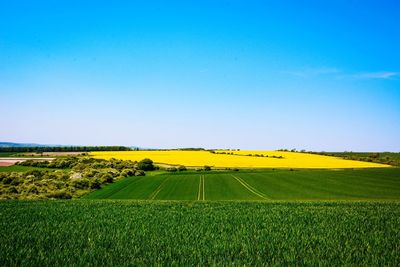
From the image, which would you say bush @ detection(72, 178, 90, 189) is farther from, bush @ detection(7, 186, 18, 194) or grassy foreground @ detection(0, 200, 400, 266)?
grassy foreground @ detection(0, 200, 400, 266)

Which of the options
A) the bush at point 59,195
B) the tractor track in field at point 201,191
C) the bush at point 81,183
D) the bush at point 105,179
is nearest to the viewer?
the bush at point 59,195

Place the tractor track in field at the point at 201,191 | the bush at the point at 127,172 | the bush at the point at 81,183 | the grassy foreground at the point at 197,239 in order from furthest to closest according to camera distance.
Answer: the bush at the point at 127,172
the bush at the point at 81,183
the tractor track in field at the point at 201,191
the grassy foreground at the point at 197,239

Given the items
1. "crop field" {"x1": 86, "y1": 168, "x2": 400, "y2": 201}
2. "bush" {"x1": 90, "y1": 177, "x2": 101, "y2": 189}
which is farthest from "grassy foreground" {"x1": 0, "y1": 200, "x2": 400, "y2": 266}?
"bush" {"x1": 90, "y1": 177, "x2": 101, "y2": 189}

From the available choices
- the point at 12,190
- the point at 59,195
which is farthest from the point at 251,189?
the point at 12,190

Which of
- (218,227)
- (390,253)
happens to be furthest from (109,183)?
(390,253)

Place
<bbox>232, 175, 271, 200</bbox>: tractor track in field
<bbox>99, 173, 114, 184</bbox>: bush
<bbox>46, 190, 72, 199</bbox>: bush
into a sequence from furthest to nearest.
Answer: <bbox>99, 173, 114, 184</bbox>: bush → <bbox>232, 175, 271, 200</bbox>: tractor track in field → <bbox>46, 190, 72, 199</bbox>: bush

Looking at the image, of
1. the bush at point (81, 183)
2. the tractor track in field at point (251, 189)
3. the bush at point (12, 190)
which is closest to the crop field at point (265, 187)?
the tractor track in field at point (251, 189)

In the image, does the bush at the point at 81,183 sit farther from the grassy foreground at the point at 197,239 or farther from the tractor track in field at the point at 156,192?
the grassy foreground at the point at 197,239
